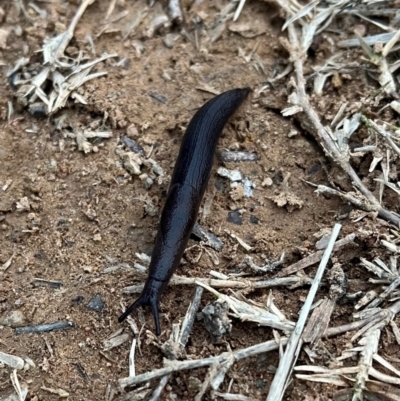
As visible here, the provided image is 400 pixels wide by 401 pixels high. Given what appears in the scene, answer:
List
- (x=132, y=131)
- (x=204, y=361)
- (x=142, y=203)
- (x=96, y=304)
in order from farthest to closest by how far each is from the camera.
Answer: (x=132, y=131)
(x=142, y=203)
(x=96, y=304)
(x=204, y=361)

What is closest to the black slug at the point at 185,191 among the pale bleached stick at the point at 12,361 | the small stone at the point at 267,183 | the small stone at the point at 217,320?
the small stone at the point at 217,320

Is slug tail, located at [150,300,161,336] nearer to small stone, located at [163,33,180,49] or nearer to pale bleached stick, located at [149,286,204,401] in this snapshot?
pale bleached stick, located at [149,286,204,401]

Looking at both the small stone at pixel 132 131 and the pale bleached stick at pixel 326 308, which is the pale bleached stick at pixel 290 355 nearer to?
the pale bleached stick at pixel 326 308

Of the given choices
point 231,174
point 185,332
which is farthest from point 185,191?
point 185,332

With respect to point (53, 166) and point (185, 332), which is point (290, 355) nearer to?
point (185, 332)

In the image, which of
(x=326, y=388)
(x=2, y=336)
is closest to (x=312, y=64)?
(x=326, y=388)

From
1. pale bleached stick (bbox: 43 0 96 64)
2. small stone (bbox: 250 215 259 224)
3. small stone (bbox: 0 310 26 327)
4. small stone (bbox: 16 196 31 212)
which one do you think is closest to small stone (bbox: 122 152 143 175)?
small stone (bbox: 16 196 31 212)
